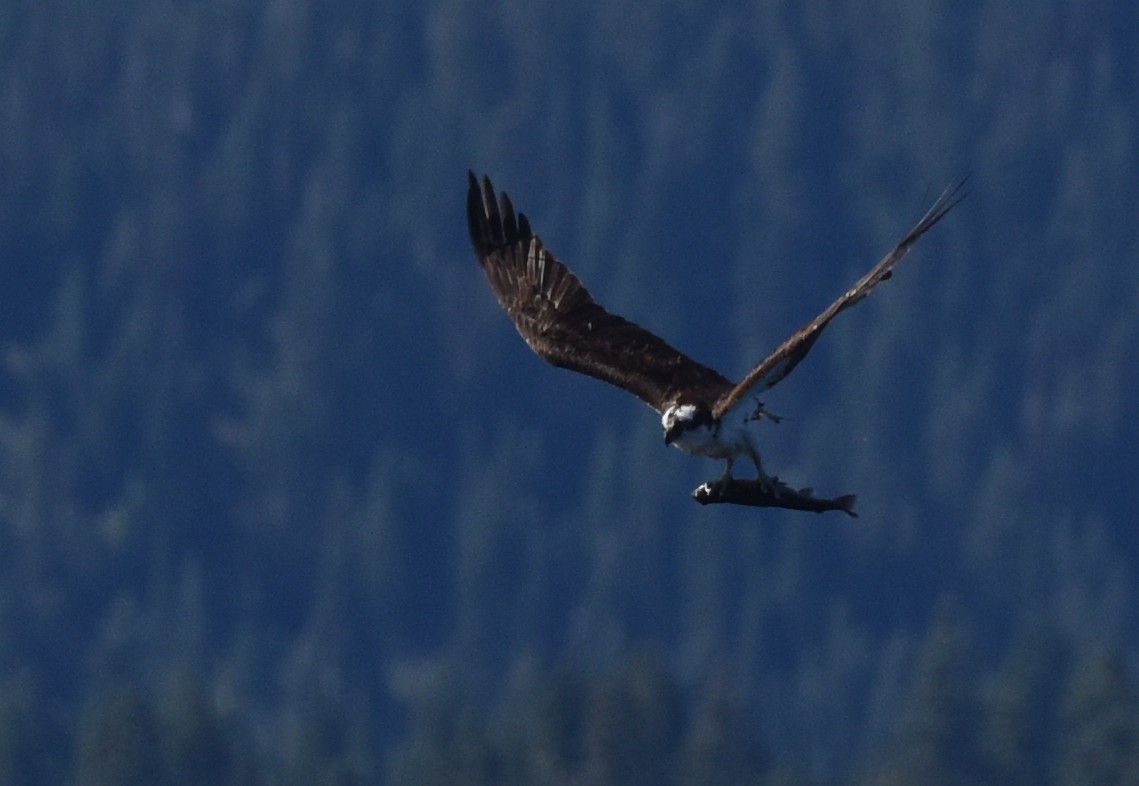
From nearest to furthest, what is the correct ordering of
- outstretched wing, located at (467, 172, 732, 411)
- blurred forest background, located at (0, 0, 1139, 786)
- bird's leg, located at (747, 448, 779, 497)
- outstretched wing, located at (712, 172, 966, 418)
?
outstretched wing, located at (712, 172, 966, 418) < bird's leg, located at (747, 448, 779, 497) < outstretched wing, located at (467, 172, 732, 411) < blurred forest background, located at (0, 0, 1139, 786)

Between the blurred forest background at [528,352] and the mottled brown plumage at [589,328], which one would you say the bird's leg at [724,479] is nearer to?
the mottled brown plumage at [589,328]

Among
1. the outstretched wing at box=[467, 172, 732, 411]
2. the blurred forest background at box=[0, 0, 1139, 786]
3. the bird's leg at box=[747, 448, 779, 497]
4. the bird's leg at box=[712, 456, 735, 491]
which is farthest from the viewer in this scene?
the blurred forest background at box=[0, 0, 1139, 786]

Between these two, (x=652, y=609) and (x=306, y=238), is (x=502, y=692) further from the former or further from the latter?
(x=306, y=238)

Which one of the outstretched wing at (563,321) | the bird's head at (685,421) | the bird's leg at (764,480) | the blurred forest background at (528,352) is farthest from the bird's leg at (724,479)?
the blurred forest background at (528,352)

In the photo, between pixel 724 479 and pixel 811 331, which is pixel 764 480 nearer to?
pixel 724 479

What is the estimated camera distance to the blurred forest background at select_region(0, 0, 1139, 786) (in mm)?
112312

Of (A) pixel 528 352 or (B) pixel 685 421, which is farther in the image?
(A) pixel 528 352

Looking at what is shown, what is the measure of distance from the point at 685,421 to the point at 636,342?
114 inches

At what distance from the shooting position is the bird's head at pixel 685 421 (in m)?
15.3

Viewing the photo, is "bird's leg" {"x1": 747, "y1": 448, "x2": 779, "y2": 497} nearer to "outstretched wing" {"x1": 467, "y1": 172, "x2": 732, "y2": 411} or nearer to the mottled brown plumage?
the mottled brown plumage

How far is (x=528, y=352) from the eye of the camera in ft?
396

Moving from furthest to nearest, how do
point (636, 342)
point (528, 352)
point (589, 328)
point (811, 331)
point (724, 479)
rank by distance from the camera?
point (528, 352) < point (589, 328) < point (636, 342) < point (724, 479) < point (811, 331)

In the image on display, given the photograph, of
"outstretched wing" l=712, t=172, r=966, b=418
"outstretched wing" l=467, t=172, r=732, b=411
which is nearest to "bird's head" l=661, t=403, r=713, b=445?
"outstretched wing" l=712, t=172, r=966, b=418

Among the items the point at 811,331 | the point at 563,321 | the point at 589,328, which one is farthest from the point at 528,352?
the point at 811,331
